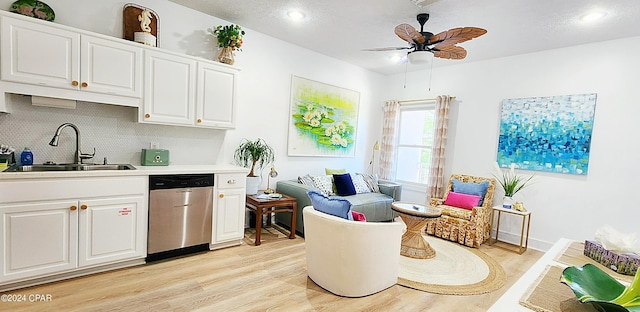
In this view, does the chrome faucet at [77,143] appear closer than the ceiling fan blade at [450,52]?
Yes

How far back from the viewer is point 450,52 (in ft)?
10.2

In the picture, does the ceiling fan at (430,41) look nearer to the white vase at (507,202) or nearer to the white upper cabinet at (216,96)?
the white upper cabinet at (216,96)

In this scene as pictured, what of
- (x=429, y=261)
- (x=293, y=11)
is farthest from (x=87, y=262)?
(x=429, y=261)

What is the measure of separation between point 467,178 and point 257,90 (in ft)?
11.4

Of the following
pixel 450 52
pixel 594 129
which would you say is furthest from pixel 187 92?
pixel 594 129

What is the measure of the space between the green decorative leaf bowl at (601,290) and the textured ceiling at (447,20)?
261cm

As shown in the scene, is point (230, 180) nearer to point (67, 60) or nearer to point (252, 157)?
point (252, 157)

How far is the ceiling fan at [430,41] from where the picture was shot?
2654 millimetres

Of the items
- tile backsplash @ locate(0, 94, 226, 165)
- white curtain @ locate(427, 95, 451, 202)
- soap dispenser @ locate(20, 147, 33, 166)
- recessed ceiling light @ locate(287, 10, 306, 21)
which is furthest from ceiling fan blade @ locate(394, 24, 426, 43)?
soap dispenser @ locate(20, 147, 33, 166)

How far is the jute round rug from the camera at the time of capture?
273 cm

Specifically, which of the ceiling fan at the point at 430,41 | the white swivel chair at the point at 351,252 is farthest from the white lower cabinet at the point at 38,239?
the ceiling fan at the point at 430,41

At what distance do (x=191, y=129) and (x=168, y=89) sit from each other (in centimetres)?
61

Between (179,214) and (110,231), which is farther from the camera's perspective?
(179,214)

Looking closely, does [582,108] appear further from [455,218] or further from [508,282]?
[508,282]
